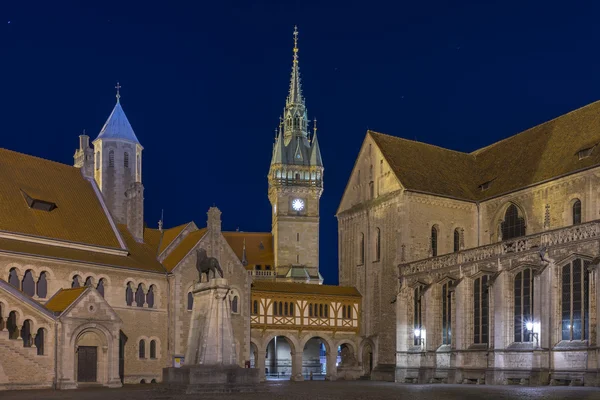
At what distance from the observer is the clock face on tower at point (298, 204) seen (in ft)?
347

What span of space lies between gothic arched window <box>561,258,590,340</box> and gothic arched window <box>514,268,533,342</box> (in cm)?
254

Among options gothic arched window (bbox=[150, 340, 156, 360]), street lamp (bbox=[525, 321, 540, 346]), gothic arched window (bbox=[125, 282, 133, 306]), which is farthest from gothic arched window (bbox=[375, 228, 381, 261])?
gothic arched window (bbox=[125, 282, 133, 306])

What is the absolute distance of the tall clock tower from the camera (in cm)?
10319

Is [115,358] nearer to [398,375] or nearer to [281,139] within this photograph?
[398,375]

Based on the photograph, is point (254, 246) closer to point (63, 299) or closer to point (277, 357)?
point (277, 357)

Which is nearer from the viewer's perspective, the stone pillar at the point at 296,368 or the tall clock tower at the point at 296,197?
the stone pillar at the point at 296,368

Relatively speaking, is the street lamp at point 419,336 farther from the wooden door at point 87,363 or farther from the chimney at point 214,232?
the wooden door at point 87,363

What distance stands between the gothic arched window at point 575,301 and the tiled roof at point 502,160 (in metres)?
9.27

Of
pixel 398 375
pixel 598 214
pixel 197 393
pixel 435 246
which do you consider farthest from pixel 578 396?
pixel 435 246

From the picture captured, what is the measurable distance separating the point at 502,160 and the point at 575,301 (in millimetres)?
20901

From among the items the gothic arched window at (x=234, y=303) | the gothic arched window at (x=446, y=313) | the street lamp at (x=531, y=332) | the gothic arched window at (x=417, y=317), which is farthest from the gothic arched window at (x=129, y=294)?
the street lamp at (x=531, y=332)

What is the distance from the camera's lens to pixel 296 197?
10625cm

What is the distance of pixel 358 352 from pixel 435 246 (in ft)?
35.3

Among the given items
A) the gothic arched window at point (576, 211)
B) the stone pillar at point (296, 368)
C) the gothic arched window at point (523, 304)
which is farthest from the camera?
the stone pillar at point (296, 368)
